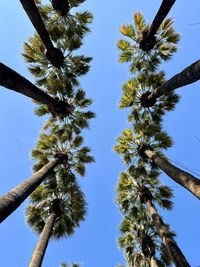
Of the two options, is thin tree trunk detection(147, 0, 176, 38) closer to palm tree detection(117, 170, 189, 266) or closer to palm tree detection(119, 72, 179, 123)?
palm tree detection(119, 72, 179, 123)

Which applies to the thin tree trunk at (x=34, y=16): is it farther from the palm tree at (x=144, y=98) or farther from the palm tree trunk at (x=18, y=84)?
the palm tree at (x=144, y=98)

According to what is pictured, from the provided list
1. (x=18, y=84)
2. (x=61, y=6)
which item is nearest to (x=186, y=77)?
(x=18, y=84)

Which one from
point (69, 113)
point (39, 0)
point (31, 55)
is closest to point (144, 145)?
point (69, 113)

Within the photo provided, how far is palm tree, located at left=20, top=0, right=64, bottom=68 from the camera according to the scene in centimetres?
1177

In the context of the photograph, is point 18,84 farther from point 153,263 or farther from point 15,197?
point 153,263

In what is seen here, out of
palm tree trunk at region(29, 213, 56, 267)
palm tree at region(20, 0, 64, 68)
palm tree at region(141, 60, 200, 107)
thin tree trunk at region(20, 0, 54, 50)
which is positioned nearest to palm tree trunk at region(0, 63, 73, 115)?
palm tree at region(20, 0, 64, 68)

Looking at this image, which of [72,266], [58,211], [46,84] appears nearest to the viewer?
[58,211]

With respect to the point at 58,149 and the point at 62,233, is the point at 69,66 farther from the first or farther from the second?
the point at 62,233

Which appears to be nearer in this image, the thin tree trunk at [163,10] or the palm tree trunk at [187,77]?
the palm tree trunk at [187,77]

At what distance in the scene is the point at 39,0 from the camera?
58.6ft

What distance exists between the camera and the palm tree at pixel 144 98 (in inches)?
744

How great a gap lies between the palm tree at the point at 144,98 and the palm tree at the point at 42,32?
179 inches

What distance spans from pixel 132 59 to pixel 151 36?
235 cm

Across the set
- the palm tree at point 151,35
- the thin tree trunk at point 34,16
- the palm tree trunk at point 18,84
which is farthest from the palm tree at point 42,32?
the palm tree at point 151,35
